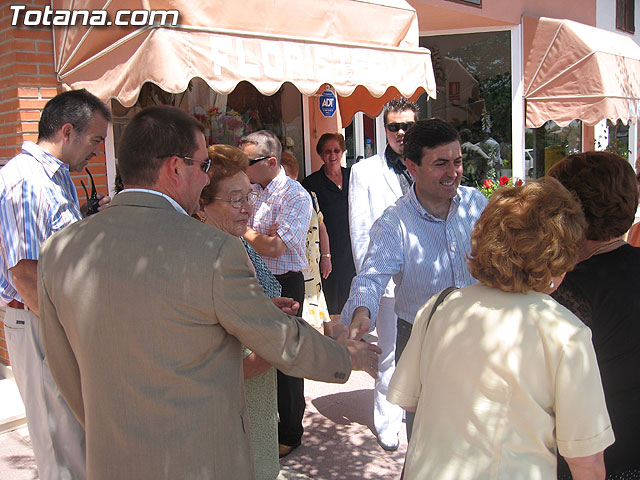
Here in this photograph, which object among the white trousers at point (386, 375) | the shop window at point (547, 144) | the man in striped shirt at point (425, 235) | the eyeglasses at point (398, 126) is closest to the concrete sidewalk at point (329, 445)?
the white trousers at point (386, 375)

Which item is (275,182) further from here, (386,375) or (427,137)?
(386,375)

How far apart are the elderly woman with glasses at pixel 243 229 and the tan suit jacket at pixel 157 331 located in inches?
22.3

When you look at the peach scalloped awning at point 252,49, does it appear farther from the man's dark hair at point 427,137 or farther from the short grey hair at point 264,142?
the man's dark hair at point 427,137

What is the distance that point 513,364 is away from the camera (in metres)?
1.58

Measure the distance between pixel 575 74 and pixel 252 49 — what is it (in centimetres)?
588

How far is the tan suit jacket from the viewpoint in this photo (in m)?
1.67

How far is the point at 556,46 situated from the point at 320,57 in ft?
18.3

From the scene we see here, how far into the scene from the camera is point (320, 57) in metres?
3.91

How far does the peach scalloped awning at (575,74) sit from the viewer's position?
762 centimetres

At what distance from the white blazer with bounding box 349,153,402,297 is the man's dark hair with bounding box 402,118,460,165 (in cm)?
125

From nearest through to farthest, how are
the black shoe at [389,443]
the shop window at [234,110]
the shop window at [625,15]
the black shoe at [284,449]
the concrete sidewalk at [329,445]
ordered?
1. the concrete sidewalk at [329,445]
2. the black shoe at [284,449]
3. the black shoe at [389,443]
4. the shop window at [234,110]
5. the shop window at [625,15]

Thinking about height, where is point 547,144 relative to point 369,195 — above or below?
above

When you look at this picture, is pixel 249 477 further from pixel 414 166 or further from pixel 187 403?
pixel 414 166

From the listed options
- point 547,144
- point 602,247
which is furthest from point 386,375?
point 547,144
